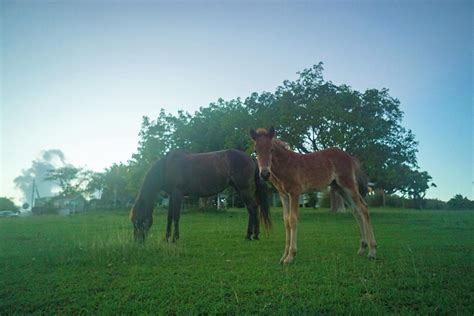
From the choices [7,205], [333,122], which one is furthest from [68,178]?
[333,122]

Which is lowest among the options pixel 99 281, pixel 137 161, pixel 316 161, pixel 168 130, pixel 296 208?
pixel 99 281

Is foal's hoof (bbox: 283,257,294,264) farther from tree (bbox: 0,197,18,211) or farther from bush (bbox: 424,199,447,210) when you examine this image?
tree (bbox: 0,197,18,211)

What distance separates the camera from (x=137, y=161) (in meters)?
39.8

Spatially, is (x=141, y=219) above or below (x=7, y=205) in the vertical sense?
above

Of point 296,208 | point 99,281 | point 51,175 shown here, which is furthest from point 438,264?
point 51,175

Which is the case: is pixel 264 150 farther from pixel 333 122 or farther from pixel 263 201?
pixel 333 122

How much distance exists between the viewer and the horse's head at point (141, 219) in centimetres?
906

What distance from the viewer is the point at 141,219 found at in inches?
369

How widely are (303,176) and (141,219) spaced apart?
458cm

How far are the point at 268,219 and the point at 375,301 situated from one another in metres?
6.54

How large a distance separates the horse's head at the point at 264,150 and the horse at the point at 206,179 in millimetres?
4176

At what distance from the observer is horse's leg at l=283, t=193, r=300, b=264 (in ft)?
22.3

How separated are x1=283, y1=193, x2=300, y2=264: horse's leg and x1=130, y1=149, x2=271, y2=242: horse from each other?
3.53 m

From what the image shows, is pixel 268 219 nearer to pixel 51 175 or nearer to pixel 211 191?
pixel 211 191
